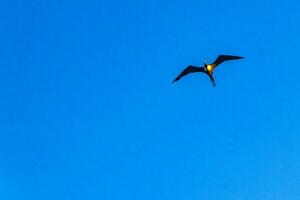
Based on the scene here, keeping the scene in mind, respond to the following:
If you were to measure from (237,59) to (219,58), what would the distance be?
2.35 metres

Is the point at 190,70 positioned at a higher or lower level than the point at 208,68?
higher

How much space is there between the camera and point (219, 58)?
4062cm

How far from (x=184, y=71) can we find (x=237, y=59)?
5243 mm

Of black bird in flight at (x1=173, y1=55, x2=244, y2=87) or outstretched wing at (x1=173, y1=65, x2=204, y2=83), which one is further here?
outstretched wing at (x1=173, y1=65, x2=204, y2=83)

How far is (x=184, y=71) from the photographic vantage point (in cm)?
4116

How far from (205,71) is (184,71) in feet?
7.38

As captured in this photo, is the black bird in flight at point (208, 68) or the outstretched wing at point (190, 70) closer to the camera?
the black bird in flight at point (208, 68)

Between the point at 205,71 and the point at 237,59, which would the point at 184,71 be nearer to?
the point at 205,71

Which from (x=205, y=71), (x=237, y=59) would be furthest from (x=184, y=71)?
(x=237, y=59)

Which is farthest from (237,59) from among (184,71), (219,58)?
(184,71)

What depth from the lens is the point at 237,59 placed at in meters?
38.7

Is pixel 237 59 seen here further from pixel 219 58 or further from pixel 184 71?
pixel 184 71

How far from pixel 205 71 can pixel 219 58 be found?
205 centimetres

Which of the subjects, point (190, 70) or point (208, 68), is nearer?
point (208, 68)
